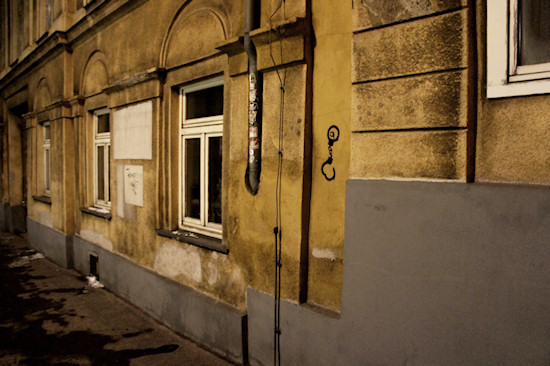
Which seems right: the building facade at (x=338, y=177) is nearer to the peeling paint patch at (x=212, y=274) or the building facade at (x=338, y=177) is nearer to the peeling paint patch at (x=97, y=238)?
the peeling paint patch at (x=212, y=274)

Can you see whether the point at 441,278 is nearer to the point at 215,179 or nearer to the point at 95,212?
the point at 215,179

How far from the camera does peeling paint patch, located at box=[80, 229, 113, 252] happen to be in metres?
6.15

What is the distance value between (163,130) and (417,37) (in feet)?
11.8

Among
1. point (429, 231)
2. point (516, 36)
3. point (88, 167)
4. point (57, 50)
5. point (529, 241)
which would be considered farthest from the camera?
point (57, 50)

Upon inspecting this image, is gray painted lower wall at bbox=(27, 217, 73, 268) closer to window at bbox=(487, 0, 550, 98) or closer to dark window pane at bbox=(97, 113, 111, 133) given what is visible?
dark window pane at bbox=(97, 113, 111, 133)

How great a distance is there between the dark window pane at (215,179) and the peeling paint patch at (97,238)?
8.85 feet

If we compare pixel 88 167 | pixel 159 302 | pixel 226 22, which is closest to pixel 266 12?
pixel 226 22

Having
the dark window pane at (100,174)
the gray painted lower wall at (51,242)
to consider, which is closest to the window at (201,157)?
the dark window pane at (100,174)

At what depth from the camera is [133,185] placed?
5.44 meters

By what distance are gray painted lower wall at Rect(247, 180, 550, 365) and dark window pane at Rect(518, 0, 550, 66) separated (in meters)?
0.80

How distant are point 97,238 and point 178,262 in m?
2.91

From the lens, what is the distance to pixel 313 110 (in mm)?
3049

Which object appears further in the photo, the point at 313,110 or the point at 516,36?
the point at 313,110

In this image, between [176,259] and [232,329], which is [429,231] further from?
[176,259]
